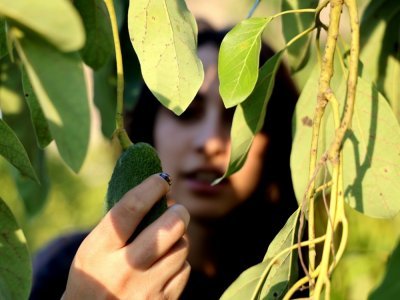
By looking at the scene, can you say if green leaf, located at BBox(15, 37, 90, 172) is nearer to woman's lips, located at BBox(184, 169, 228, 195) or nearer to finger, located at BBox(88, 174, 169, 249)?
finger, located at BBox(88, 174, 169, 249)

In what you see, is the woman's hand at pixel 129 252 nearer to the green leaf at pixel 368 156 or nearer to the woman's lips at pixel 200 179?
the green leaf at pixel 368 156

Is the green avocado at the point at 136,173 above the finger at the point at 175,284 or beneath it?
above

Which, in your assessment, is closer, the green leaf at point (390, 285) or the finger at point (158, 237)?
the green leaf at point (390, 285)

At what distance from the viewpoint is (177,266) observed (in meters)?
1.08

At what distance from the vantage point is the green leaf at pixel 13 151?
93cm

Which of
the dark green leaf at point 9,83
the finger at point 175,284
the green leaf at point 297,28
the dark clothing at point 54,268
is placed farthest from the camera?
the dark clothing at point 54,268

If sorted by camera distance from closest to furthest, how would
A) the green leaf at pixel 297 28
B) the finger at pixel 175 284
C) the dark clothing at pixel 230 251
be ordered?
the finger at pixel 175 284 → the green leaf at pixel 297 28 → the dark clothing at pixel 230 251

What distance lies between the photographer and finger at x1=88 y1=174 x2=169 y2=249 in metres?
1.00

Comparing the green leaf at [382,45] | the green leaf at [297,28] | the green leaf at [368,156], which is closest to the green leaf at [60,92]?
the green leaf at [368,156]

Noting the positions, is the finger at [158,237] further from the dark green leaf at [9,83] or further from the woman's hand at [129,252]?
the dark green leaf at [9,83]

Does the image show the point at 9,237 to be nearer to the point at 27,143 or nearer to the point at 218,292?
the point at 27,143

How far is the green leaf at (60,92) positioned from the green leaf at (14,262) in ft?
1.10

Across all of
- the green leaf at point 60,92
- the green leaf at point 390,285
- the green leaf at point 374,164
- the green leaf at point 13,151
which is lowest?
the green leaf at point 374,164

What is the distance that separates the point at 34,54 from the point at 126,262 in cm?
39
